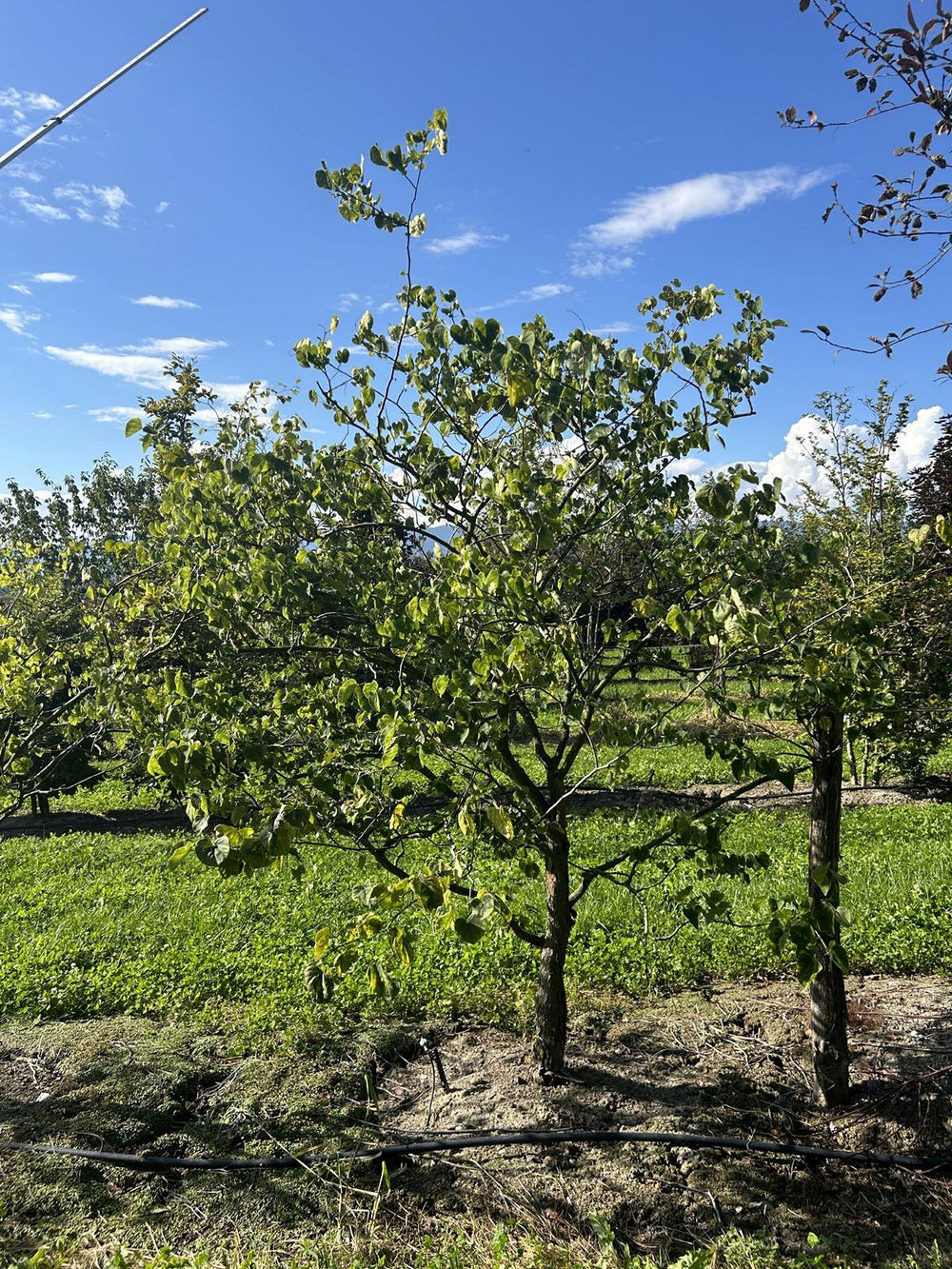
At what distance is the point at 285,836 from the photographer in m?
2.13

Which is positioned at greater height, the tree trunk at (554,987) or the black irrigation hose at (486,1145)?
the tree trunk at (554,987)

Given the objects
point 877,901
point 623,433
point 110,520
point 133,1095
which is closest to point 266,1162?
point 133,1095

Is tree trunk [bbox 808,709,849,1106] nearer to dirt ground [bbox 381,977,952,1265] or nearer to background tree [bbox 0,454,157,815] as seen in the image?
dirt ground [bbox 381,977,952,1265]

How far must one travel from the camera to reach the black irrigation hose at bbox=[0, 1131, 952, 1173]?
330cm

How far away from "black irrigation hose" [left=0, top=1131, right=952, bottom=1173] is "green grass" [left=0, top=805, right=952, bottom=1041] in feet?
3.04

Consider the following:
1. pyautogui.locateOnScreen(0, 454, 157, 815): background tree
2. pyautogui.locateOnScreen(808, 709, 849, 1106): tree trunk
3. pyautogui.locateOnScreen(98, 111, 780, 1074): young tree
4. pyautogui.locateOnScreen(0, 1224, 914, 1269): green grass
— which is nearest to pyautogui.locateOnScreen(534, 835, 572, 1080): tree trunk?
pyautogui.locateOnScreen(98, 111, 780, 1074): young tree

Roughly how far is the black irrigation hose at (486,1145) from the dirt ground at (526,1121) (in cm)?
5

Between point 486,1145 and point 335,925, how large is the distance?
8.19 feet

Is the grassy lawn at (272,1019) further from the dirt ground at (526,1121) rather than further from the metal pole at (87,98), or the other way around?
the metal pole at (87,98)

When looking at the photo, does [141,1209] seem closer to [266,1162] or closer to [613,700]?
[266,1162]

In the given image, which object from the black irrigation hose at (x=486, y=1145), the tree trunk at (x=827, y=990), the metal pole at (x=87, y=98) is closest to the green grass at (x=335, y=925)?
the tree trunk at (x=827, y=990)

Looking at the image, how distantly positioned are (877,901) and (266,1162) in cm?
484

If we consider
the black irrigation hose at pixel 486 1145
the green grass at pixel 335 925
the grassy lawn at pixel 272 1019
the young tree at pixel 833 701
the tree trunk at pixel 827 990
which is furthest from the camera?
the green grass at pixel 335 925

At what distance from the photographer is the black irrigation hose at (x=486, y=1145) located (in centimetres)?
330
